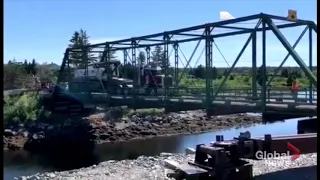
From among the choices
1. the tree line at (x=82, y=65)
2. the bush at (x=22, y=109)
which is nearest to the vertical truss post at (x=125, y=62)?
the tree line at (x=82, y=65)

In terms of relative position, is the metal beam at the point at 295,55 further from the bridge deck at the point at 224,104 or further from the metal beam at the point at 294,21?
the bridge deck at the point at 224,104

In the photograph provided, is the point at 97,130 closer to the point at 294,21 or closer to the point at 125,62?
the point at 125,62

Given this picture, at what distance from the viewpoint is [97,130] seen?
45375mm

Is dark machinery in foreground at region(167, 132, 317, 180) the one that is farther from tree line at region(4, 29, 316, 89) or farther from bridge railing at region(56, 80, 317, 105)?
tree line at region(4, 29, 316, 89)

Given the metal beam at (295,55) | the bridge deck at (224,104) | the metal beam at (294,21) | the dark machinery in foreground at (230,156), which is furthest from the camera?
the metal beam at (294,21)

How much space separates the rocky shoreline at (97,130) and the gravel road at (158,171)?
16.2 meters

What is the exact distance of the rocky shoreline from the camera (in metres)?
40.8

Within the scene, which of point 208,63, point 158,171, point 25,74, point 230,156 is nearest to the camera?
point 230,156

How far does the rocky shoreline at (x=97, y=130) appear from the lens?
40.8 meters

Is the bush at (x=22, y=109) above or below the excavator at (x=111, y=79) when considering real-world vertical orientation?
below

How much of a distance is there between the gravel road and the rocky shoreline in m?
16.2

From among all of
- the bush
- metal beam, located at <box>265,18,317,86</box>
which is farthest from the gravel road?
the bush

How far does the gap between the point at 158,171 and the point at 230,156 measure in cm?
740

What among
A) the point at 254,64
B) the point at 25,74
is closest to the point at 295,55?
the point at 254,64
